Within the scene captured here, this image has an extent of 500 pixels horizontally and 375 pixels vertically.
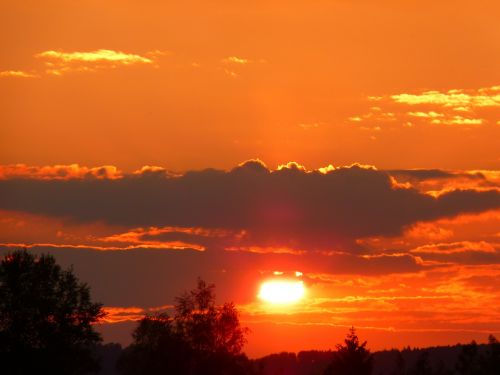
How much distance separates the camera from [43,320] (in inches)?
4727

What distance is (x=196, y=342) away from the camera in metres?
141

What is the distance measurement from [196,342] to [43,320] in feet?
85.5

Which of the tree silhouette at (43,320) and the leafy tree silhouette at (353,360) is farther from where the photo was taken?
the leafy tree silhouette at (353,360)

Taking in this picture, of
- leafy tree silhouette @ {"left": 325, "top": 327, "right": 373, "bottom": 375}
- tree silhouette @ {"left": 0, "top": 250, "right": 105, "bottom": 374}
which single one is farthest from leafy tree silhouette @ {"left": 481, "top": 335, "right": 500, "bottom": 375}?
tree silhouette @ {"left": 0, "top": 250, "right": 105, "bottom": 374}

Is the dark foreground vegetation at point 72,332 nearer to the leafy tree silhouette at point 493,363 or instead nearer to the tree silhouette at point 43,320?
the tree silhouette at point 43,320

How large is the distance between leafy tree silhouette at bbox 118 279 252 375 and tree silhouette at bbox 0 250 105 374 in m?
19.1

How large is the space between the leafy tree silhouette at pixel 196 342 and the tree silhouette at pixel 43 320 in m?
19.1

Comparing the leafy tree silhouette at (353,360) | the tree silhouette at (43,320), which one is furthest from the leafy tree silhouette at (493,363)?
the tree silhouette at (43,320)

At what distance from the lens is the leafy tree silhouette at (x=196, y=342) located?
139000 millimetres

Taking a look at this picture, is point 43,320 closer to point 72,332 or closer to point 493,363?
point 72,332

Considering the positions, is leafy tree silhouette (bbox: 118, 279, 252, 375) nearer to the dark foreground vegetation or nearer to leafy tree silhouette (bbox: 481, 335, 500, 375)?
the dark foreground vegetation

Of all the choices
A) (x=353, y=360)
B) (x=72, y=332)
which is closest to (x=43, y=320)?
(x=72, y=332)

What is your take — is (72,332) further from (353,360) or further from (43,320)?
(353,360)

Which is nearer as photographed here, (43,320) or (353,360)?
(43,320)
